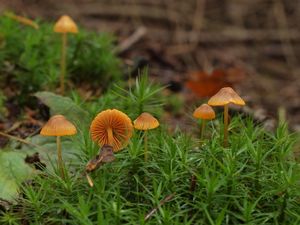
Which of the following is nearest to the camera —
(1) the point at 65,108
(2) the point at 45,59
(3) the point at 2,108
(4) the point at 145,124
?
(4) the point at 145,124

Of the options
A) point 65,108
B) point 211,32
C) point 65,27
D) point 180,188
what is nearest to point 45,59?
point 65,27

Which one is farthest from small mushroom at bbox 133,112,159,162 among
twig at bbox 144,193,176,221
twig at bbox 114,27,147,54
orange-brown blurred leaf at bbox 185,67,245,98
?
twig at bbox 114,27,147,54

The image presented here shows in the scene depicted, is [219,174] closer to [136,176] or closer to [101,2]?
[136,176]

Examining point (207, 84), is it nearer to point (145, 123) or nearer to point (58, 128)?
point (145, 123)

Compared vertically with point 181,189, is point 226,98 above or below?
above

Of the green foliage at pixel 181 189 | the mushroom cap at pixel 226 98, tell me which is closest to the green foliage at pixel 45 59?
the green foliage at pixel 181 189

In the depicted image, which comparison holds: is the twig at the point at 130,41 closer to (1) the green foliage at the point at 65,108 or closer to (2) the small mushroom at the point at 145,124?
(1) the green foliage at the point at 65,108
